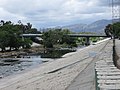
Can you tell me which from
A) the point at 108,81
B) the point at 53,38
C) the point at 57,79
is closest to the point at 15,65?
the point at 57,79

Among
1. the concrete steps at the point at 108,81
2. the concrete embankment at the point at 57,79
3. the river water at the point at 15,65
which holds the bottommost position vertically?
the river water at the point at 15,65

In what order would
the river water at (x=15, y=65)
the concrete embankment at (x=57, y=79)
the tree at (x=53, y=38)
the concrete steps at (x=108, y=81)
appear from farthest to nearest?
the tree at (x=53, y=38) < the river water at (x=15, y=65) < the concrete embankment at (x=57, y=79) < the concrete steps at (x=108, y=81)

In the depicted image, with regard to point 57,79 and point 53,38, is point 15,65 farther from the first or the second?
point 53,38

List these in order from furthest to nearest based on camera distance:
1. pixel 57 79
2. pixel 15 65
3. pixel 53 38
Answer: pixel 53 38 → pixel 15 65 → pixel 57 79

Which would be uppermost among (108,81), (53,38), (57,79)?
(108,81)

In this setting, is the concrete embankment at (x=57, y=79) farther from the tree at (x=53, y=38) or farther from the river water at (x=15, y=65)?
the tree at (x=53, y=38)

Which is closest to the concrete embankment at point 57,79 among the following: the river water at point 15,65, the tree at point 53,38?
the river water at point 15,65

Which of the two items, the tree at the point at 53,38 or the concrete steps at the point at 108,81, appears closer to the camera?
the concrete steps at the point at 108,81

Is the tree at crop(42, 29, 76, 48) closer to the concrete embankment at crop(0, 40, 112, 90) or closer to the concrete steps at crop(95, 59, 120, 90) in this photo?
the concrete embankment at crop(0, 40, 112, 90)

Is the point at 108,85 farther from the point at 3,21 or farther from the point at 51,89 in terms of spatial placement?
the point at 3,21

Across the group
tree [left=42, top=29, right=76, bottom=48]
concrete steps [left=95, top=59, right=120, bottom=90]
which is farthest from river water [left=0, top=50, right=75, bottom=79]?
tree [left=42, top=29, right=76, bottom=48]

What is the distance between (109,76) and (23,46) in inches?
5510

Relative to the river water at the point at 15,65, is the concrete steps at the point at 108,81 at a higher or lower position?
higher

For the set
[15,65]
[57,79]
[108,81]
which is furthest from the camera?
[15,65]
